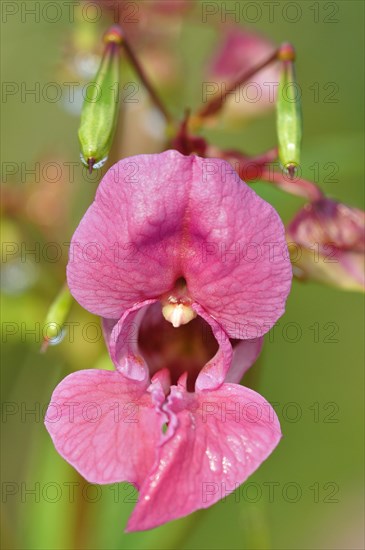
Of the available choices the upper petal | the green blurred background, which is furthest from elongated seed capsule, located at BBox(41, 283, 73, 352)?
the green blurred background

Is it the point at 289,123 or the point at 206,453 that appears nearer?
the point at 206,453

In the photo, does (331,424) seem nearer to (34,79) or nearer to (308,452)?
(308,452)

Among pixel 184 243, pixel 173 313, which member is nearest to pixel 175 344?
pixel 173 313

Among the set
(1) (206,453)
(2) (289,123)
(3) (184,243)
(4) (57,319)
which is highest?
(2) (289,123)

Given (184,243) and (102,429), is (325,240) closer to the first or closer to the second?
(184,243)

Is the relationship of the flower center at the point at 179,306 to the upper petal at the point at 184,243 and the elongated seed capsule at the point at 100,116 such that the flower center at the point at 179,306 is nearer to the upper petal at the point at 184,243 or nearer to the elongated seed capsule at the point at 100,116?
the upper petal at the point at 184,243

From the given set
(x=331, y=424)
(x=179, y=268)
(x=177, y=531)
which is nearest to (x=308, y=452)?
(x=331, y=424)
